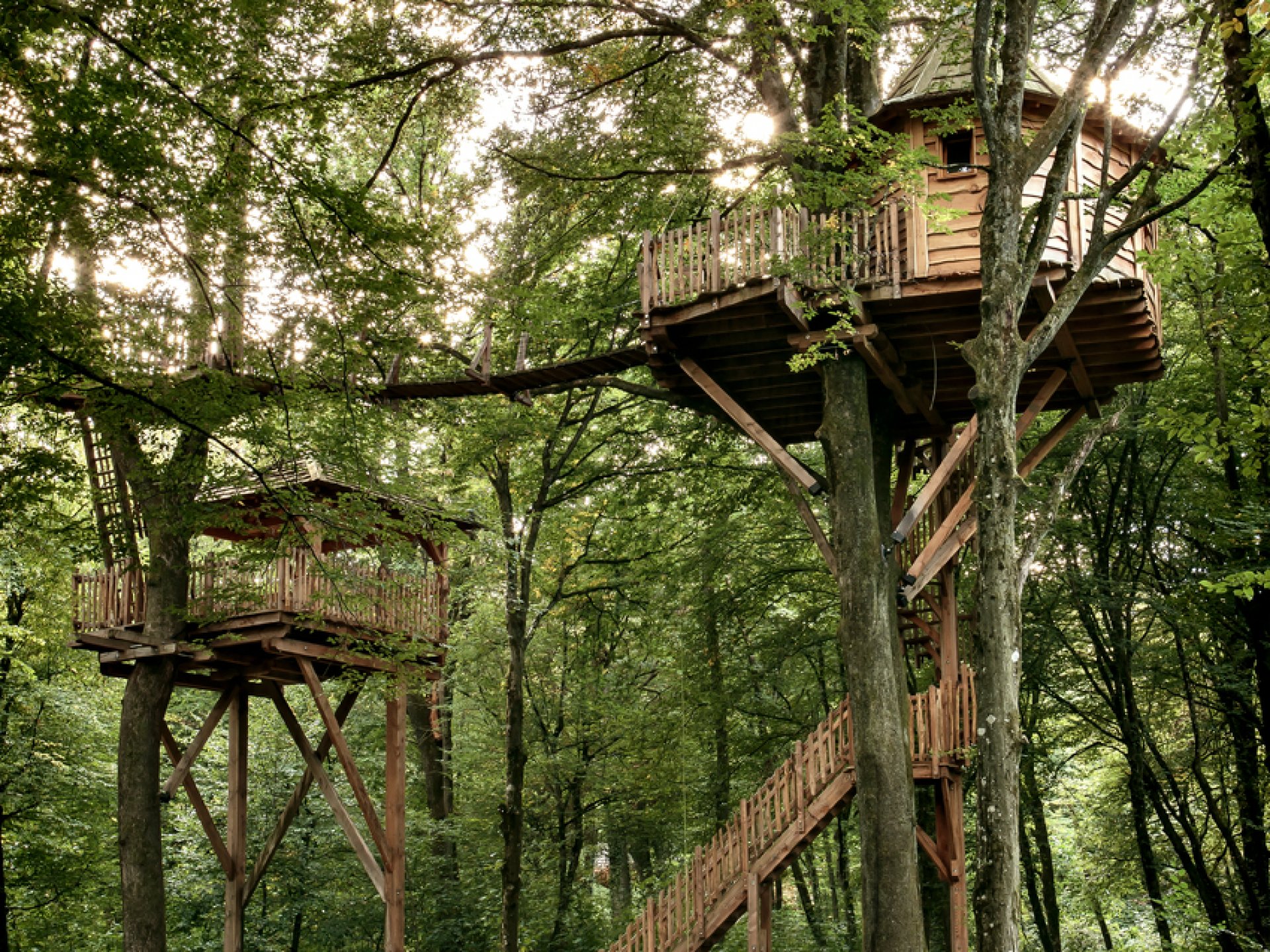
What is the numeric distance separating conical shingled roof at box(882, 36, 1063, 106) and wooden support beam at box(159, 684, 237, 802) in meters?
11.6

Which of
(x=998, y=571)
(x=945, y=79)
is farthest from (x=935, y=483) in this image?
(x=998, y=571)

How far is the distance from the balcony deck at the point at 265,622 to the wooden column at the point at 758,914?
16.5 feet

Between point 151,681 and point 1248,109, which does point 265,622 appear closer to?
point 151,681

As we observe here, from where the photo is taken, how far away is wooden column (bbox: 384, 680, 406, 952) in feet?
52.7

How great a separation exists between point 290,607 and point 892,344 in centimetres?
828

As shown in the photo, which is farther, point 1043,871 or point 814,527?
point 1043,871

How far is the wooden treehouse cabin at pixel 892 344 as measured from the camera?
37.2ft

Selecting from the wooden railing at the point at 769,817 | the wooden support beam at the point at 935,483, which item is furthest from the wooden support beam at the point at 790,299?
the wooden railing at the point at 769,817

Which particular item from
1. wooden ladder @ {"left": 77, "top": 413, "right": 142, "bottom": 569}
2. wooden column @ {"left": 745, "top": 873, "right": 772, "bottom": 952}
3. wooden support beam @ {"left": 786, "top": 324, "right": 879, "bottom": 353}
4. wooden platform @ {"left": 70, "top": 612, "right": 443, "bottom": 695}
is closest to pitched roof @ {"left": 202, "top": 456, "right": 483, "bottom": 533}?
wooden ladder @ {"left": 77, "top": 413, "right": 142, "bottom": 569}

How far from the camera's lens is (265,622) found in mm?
15398

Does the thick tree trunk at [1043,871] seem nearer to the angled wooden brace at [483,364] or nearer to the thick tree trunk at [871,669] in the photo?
the thick tree trunk at [871,669]

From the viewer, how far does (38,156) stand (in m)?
9.83

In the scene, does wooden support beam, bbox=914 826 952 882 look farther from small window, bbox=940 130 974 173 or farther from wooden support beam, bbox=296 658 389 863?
small window, bbox=940 130 974 173

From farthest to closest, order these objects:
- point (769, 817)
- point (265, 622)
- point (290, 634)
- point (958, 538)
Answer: point (290, 634) → point (265, 622) → point (769, 817) → point (958, 538)
